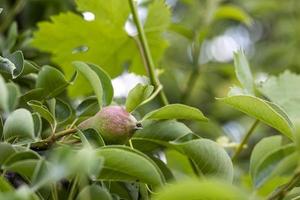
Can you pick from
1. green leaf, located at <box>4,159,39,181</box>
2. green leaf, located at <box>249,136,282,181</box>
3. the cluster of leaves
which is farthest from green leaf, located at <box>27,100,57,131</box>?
green leaf, located at <box>249,136,282,181</box>

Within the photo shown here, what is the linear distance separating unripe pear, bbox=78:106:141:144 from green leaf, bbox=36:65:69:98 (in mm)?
92

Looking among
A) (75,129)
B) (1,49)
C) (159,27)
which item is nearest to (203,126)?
(159,27)

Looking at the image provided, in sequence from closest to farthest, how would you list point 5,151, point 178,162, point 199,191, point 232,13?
point 199,191, point 5,151, point 178,162, point 232,13

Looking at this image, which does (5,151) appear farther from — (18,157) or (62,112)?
(62,112)

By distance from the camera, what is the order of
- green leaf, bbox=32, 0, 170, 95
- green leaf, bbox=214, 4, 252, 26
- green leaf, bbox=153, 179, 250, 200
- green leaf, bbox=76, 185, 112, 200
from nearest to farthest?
green leaf, bbox=153, 179, 250, 200
green leaf, bbox=76, 185, 112, 200
green leaf, bbox=32, 0, 170, 95
green leaf, bbox=214, 4, 252, 26

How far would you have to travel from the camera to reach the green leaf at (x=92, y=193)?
53 centimetres

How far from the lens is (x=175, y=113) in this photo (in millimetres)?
658

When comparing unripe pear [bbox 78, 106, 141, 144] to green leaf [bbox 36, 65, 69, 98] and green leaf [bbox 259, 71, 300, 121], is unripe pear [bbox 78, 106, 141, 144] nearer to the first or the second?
green leaf [bbox 36, 65, 69, 98]

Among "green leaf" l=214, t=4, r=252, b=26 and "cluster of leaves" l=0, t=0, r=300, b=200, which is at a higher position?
"green leaf" l=214, t=4, r=252, b=26

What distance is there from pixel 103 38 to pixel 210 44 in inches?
44.4

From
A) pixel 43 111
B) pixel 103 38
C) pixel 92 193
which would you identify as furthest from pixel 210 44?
pixel 92 193

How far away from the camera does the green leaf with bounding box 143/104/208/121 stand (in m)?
0.65

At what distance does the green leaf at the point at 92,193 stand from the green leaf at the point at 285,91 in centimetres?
41

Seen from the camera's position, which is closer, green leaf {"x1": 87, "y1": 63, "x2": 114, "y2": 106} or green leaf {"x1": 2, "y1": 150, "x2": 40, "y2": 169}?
green leaf {"x1": 2, "y1": 150, "x2": 40, "y2": 169}
